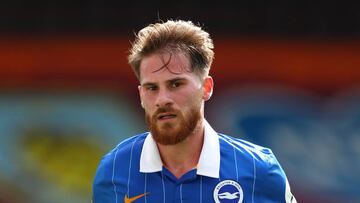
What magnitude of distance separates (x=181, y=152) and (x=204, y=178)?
0.16 meters

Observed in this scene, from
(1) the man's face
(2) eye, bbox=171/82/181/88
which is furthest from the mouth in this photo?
(2) eye, bbox=171/82/181/88

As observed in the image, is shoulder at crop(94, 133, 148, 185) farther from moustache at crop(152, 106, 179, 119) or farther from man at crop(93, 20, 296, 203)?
moustache at crop(152, 106, 179, 119)

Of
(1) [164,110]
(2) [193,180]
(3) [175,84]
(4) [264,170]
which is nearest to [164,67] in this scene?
(3) [175,84]

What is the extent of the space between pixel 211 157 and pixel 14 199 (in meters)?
3.94

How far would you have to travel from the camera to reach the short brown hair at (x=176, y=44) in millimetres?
3653

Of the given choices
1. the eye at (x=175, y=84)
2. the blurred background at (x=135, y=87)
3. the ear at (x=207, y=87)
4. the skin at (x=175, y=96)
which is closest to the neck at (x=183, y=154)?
the skin at (x=175, y=96)

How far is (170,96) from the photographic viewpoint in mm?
3480

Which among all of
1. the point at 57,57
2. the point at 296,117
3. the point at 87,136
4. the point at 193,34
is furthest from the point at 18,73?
the point at 193,34

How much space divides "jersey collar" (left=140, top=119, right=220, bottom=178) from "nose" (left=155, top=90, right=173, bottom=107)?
36 cm

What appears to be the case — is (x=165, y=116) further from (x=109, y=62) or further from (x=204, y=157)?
(x=109, y=62)

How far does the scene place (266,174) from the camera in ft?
12.1

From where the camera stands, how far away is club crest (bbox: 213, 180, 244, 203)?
11.9ft

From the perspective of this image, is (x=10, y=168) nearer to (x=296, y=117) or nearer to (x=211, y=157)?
(x=296, y=117)

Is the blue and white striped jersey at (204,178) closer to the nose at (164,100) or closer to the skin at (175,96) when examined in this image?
the skin at (175,96)
